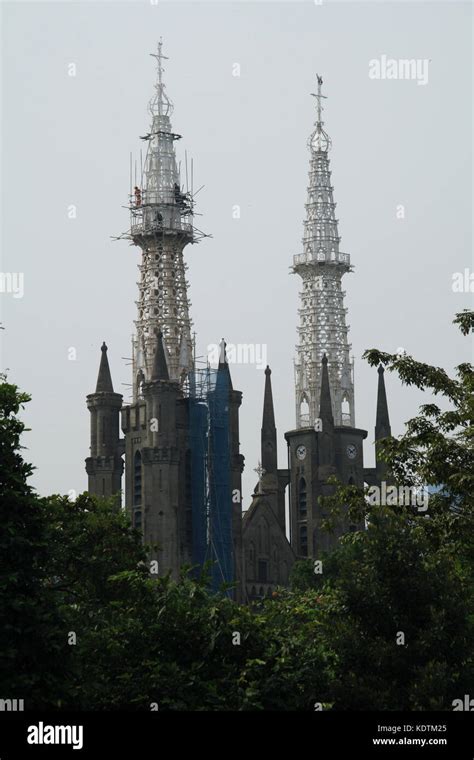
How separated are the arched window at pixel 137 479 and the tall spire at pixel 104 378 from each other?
7348 mm

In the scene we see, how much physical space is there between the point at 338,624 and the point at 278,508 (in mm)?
106098

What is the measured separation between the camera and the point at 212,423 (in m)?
137

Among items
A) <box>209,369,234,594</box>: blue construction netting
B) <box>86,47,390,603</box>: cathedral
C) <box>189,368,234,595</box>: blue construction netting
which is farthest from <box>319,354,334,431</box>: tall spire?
<box>209,369,234,594</box>: blue construction netting

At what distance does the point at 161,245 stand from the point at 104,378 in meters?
11.9

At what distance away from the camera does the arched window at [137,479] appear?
13638cm

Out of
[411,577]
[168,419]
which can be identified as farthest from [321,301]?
[411,577]

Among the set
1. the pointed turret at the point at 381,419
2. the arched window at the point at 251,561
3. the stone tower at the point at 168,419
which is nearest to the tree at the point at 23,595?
the stone tower at the point at 168,419

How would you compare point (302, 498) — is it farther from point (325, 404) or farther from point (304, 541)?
point (325, 404)

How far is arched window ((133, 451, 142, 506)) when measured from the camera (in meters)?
136

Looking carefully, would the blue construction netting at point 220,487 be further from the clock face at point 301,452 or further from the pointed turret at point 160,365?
the clock face at point 301,452

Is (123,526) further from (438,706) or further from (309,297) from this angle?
(309,297)

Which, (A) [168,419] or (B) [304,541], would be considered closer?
(A) [168,419]

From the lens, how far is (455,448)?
46.3 meters

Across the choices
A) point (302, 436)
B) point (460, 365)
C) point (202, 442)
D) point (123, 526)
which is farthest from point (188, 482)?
point (460, 365)
